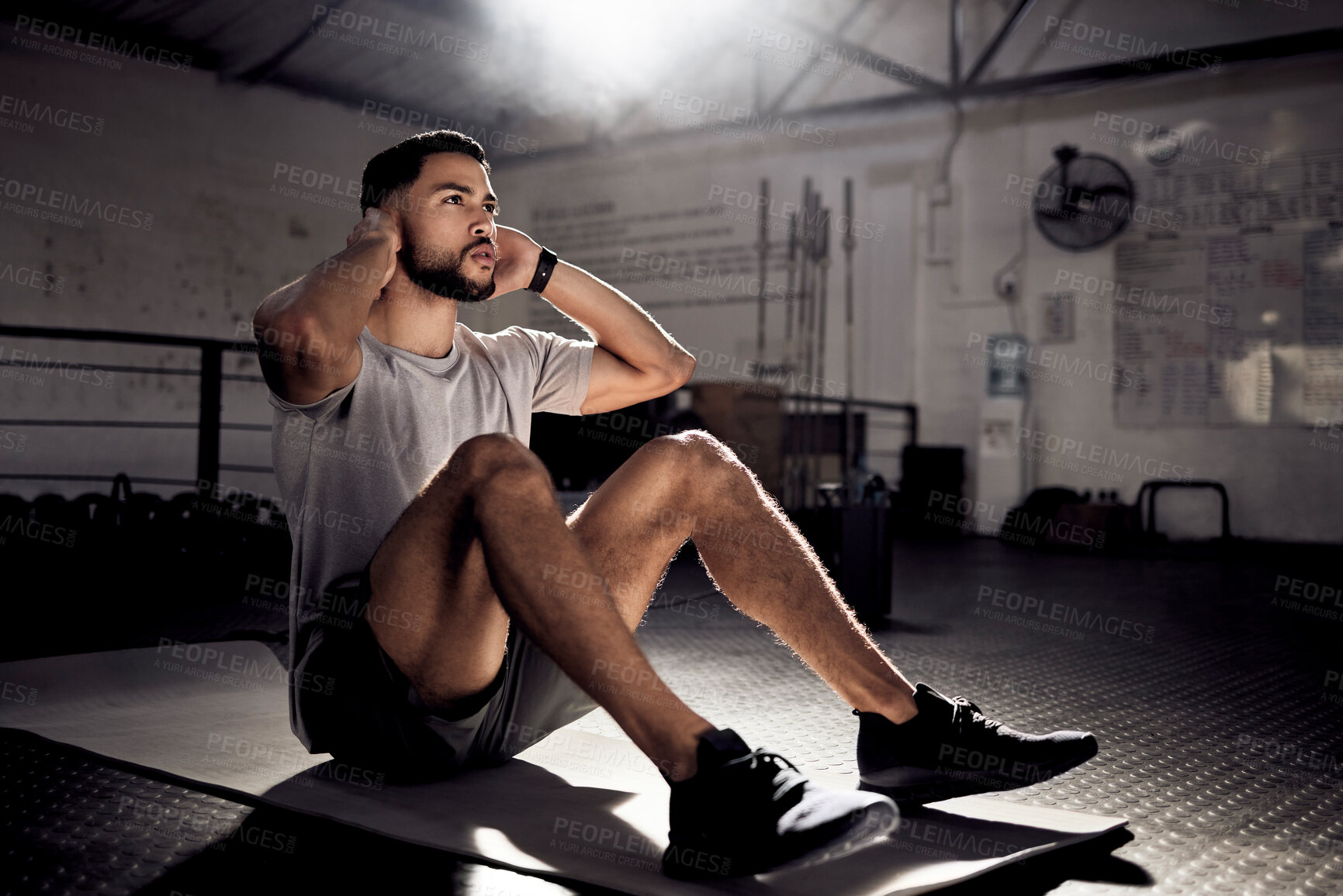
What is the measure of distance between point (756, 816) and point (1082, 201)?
5.85m

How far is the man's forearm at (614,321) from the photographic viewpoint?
4.98ft

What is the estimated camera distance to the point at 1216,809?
1240 mm

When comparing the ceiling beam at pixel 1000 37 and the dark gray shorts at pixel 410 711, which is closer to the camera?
the dark gray shorts at pixel 410 711

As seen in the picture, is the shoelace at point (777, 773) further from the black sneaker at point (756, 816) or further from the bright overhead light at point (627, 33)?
the bright overhead light at point (627, 33)

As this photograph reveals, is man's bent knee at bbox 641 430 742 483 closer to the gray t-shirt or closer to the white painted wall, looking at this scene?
the gray t-shirt

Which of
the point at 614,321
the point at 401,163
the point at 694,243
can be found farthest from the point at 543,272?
the point at 694,243

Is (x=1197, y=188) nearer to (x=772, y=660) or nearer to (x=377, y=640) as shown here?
(x=772, y=660)

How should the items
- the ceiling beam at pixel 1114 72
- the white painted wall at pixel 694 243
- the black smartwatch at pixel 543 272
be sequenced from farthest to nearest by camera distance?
the white painted wall at pixel 694 243 < the ceiling beam at pixel 1114 72 < the black smartwatch at pixel 543 272


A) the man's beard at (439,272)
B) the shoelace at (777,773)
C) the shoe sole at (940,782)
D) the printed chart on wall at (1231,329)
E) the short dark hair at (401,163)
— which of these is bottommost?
the shoe sole at (940,782)

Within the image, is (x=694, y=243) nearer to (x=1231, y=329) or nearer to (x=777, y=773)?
(x=1231, y=329)

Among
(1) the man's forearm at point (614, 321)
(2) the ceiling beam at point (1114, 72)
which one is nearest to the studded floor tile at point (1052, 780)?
(1) the man's forearm at point (614, 321)

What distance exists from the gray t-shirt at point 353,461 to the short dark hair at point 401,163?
0.79 feet

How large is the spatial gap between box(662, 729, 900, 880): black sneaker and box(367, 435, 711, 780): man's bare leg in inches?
1.2

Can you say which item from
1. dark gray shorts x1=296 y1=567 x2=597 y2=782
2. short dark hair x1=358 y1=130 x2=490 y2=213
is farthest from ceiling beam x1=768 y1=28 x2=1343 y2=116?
dark gray shorts x1=296 y1=567 x2=597 y2=782
